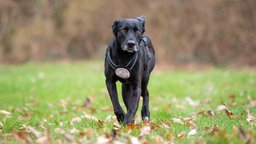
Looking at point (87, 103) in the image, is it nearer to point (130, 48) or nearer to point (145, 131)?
point (130, 48)

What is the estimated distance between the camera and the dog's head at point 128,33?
17.9 ft

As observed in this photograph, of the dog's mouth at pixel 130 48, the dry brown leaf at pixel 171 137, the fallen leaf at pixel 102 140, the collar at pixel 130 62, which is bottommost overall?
the dry brown leaf at pixel 171 137

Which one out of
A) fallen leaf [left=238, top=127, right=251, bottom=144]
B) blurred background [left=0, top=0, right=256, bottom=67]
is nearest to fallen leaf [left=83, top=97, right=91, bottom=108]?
fallen leaf [left=238, top=127, right=251, bottom=144]

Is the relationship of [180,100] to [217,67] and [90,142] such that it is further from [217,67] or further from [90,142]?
[217,67]

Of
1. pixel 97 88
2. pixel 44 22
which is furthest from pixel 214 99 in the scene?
pixel 44 22

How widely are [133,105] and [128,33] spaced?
922 mm

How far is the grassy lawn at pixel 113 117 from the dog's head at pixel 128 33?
3.19ft

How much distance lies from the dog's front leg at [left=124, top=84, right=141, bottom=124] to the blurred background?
14.4m

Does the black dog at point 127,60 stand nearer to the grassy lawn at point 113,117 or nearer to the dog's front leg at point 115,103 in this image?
the dog's front leg at point 115,103

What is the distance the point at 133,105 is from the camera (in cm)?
571

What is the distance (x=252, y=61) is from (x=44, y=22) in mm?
10791

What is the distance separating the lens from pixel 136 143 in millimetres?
4320

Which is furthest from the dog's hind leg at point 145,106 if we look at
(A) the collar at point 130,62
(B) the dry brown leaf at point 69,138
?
(B) the dry brown leaf at point 69,138

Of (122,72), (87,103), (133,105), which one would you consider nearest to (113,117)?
(133,105)
